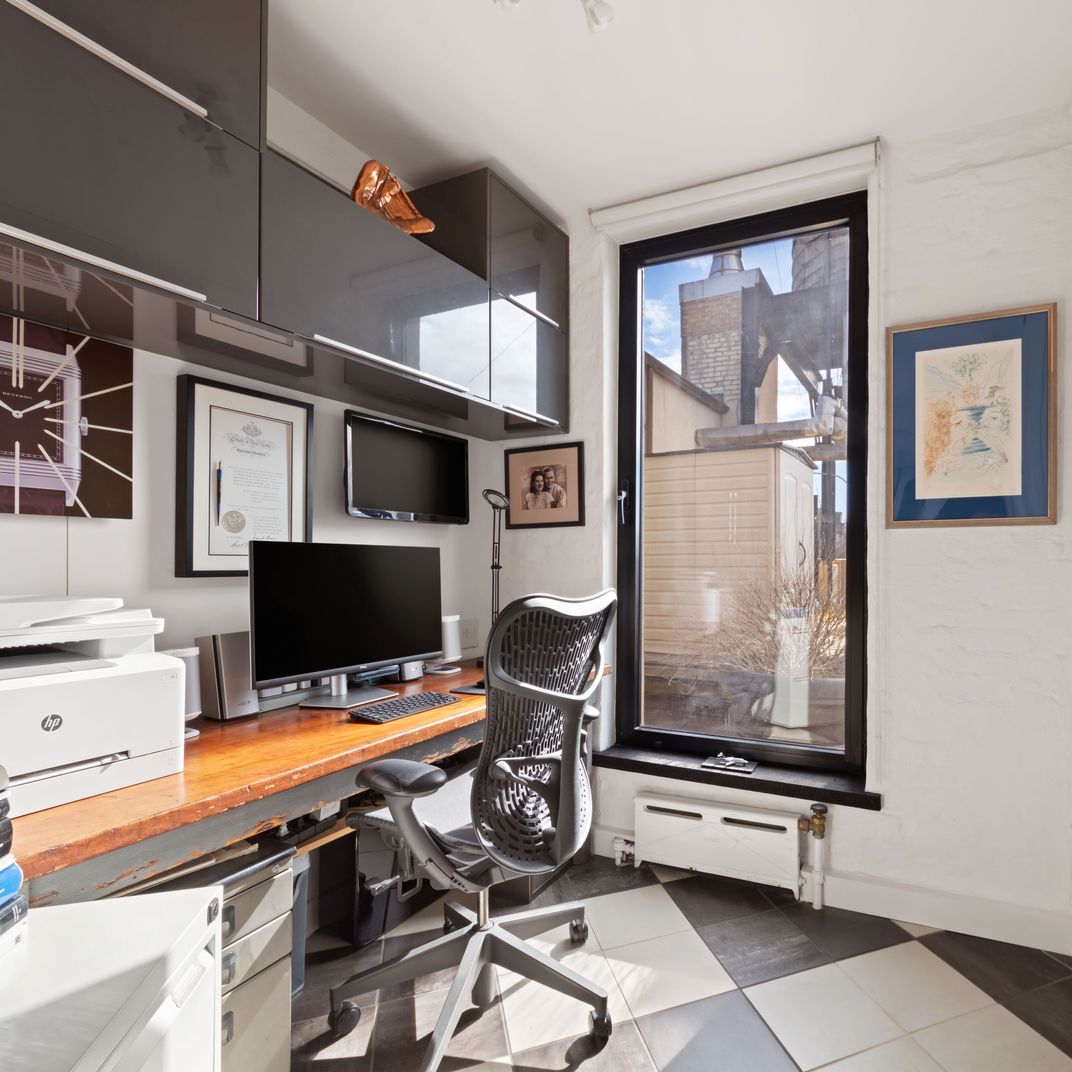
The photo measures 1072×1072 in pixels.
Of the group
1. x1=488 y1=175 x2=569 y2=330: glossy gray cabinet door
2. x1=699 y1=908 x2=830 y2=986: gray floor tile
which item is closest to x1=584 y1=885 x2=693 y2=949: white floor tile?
x1=699 y1=908 x2=830 y2=986: gray floor tile

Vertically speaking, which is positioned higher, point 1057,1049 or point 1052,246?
point 1052,246

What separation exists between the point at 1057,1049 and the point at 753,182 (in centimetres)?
281

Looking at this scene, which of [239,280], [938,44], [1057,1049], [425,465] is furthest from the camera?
[425,465]

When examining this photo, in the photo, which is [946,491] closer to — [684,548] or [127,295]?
[684,548]

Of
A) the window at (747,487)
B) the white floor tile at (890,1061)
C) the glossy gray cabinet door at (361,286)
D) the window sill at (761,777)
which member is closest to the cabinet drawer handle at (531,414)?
the glossy gray cabinet door at (361,286)

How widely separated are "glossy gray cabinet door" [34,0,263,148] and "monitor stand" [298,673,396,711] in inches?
58.8

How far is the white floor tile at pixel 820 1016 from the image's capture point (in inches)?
66.7

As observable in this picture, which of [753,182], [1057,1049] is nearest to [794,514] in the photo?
[753,182]

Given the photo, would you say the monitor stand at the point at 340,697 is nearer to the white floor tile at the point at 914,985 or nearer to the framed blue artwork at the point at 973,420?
the white floor tile at the point at 914,985

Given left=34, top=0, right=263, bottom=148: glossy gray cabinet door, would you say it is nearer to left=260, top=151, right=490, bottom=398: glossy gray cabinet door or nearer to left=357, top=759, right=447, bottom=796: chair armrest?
left=260, top=151, right=490, bottom=398: glossy gray cabinet door

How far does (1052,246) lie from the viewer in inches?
86.4

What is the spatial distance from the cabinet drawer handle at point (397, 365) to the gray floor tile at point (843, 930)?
2120 millimetres

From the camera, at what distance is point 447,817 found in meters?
1.77

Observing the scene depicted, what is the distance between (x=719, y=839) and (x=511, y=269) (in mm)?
2261
